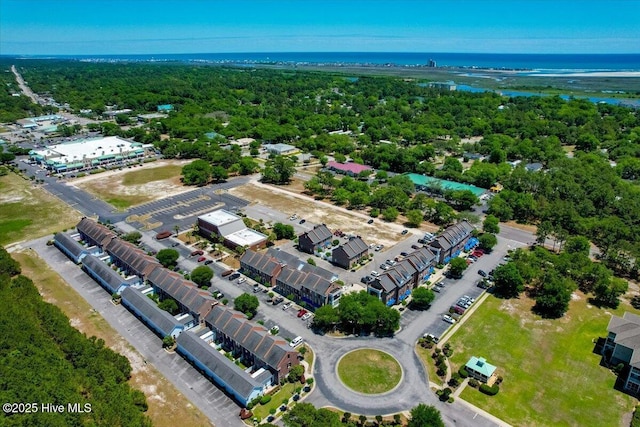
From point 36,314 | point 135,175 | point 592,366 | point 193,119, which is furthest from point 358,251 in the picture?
point 193,119

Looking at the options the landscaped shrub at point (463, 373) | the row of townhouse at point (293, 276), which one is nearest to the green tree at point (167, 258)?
the row of townhouse at point (293, 276)

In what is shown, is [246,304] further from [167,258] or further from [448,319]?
[448,319]

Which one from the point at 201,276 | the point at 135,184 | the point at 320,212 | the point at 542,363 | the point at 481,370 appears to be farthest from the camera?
the point at 135,184

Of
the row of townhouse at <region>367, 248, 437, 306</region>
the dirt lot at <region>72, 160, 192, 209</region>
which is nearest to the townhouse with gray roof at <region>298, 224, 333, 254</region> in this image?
the row of townhouse at <region>367, 248, 437, 306</region>

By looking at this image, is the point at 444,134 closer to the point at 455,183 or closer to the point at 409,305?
the point at 455,183

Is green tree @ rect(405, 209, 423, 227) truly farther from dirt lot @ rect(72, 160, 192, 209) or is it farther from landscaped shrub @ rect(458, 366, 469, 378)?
dirt lot @ rect(72, 160, 192, 209)

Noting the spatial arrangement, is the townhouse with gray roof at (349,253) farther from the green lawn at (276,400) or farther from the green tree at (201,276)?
the green lawn at (276,400)

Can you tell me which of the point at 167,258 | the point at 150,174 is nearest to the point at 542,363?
the point at 167,258
